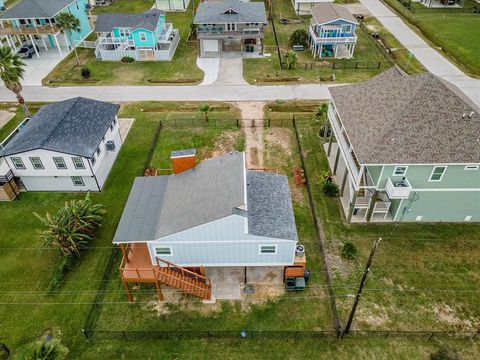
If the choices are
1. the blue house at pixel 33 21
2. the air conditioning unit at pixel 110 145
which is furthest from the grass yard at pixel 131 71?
the air conditioning unit at pixel 110 145

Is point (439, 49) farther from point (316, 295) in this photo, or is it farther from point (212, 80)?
point (316, 295)

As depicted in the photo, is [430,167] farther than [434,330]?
Yes

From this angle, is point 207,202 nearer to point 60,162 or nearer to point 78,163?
point 78,163

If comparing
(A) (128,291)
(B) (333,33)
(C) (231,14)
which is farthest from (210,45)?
(A) (128,291)

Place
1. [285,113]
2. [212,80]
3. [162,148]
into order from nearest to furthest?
[162,148], [285,113], [212,80]

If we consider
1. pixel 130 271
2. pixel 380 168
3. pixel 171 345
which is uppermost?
pixel 380 168

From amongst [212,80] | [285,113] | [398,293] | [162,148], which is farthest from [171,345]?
[212,80]

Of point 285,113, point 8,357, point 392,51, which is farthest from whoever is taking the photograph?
point 392,51
